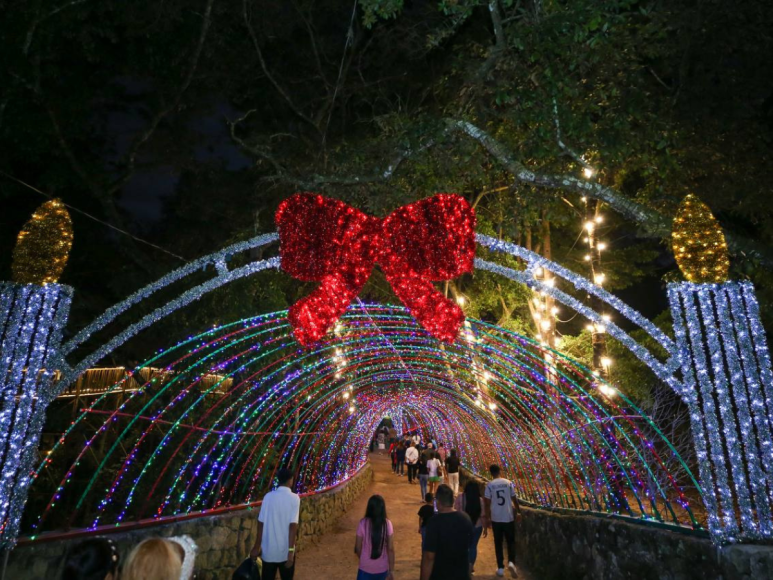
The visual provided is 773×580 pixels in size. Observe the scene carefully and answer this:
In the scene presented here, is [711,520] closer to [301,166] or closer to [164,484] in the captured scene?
[164,484]

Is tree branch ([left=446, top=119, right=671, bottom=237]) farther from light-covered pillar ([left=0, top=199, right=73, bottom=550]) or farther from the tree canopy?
light-covered pillar ([left=0, top=199, right=73, bottom=550])

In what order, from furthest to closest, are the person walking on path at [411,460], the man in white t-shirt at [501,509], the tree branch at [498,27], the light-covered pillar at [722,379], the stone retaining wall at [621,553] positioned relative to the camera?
1. the person walking on path at [411,460]
2. the man in white t-shirt at [501,509]
3. the tree branch at [498,27]
4. the light-covered pillar at [722,379]
5. the stone retaining wall at [621,553]

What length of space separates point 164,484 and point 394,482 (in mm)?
13336

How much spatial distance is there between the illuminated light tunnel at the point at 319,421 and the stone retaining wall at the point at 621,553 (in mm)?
650

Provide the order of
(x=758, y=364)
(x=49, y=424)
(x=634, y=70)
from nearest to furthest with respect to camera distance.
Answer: (x=758, y=364) < (x=634, y=70) < (x=49, y=424)

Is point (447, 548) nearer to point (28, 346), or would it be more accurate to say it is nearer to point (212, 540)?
point (28, 346)

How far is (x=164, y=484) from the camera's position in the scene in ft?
34.4

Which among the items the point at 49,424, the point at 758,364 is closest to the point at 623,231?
the point at 758,364

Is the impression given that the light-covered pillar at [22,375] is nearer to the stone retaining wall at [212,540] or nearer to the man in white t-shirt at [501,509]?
the stone retaining wall at [212,540]

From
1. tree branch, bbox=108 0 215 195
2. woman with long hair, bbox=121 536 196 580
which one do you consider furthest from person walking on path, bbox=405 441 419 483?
woman with long hair, bbox=121 536 196 580

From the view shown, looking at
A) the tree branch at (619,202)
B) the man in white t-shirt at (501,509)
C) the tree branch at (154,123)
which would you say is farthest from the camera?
the tree branch at (154,123)

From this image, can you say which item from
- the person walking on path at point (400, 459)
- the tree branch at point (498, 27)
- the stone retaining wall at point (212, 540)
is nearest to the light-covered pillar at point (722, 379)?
the tree branch at point (498, 27)

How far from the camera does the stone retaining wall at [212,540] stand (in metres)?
4.88

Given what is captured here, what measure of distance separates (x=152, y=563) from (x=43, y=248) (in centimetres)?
424
